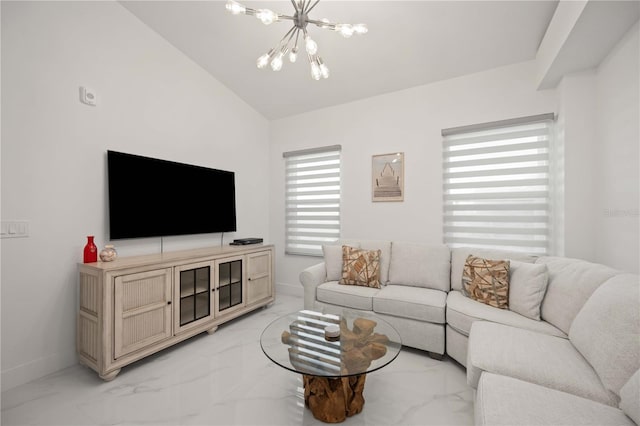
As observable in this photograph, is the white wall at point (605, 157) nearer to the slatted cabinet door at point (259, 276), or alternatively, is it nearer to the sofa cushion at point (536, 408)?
the sofa cushion at point (536, 408)

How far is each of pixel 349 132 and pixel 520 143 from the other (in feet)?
6.03

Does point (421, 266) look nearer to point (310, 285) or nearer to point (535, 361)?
point (310, 285)

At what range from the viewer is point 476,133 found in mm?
2854

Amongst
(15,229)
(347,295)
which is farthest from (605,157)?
(15,229)

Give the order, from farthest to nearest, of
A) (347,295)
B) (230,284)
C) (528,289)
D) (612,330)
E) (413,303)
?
(230,284), (347,295), (413,303), (528,289), (612,330)

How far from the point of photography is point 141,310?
2080mm

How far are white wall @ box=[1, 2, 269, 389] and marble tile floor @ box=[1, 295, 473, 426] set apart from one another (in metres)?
0.41

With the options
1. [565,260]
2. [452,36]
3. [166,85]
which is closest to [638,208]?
[565,260]

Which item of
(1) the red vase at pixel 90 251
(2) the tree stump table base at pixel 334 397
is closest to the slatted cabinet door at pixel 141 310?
(1) the red vase at pixel 90 251

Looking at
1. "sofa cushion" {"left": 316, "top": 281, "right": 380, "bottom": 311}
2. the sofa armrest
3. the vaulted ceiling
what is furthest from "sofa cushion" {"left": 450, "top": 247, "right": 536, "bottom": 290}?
the vaulted ceiling

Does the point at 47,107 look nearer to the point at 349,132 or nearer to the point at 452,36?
the point at 349,132

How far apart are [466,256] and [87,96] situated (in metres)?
3.54

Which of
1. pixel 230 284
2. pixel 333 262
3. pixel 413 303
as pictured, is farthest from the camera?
pixel 333 262

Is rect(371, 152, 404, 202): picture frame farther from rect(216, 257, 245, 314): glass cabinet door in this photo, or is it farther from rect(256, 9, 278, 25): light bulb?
rect(256, 9, 278, 25): light bulb
